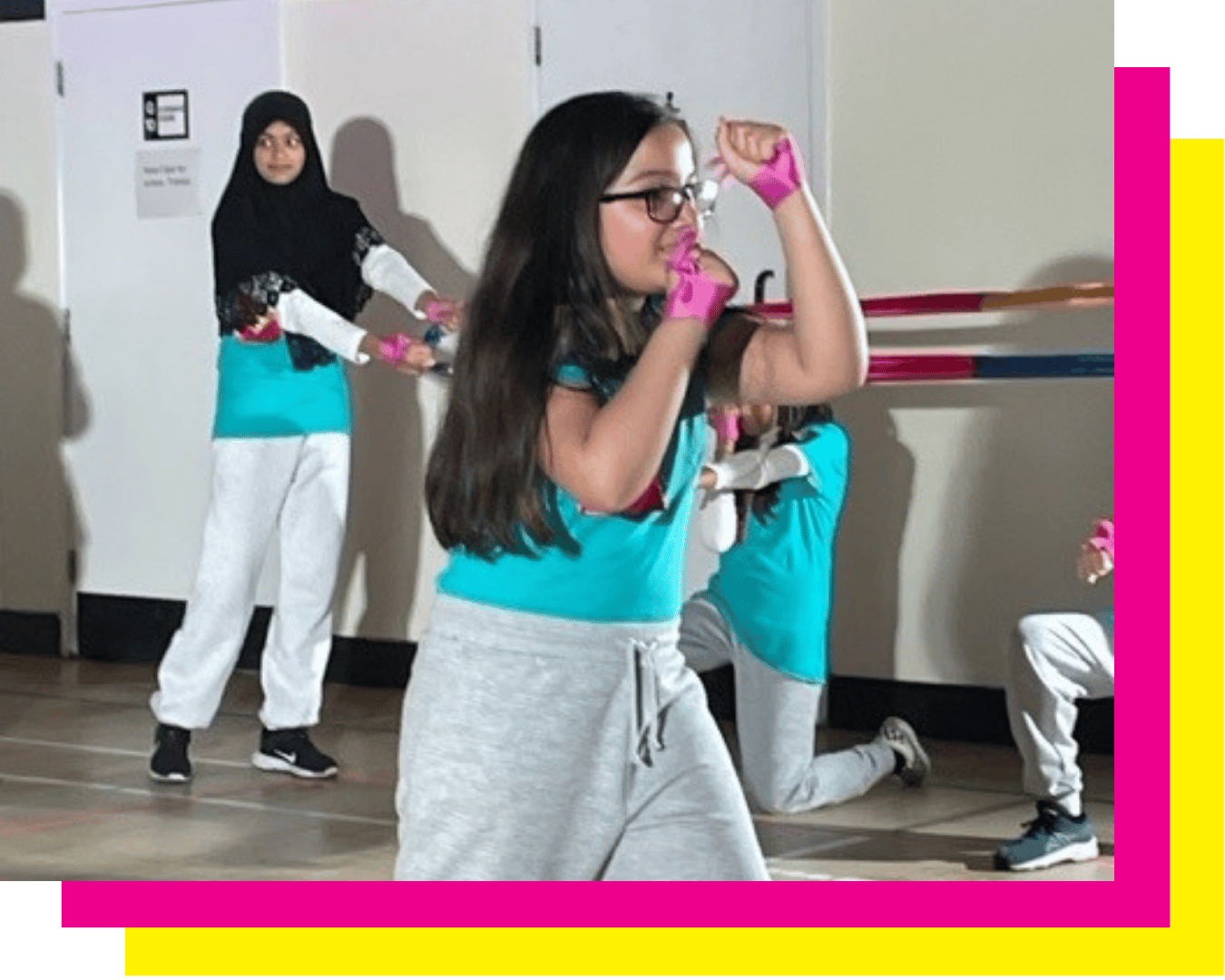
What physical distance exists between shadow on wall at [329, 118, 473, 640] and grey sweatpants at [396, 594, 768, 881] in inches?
205

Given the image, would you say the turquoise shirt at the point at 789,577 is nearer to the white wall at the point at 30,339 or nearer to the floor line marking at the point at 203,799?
the floor line marking at the point at 203,799

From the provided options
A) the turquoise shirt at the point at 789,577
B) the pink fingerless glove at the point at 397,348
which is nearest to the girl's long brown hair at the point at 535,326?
the pink fingerless glove at the point at 397,348

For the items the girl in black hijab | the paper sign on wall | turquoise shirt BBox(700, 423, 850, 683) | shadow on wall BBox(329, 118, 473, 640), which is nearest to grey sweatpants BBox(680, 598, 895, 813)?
turquoise shirt BBox(700, 423, 850, 683)

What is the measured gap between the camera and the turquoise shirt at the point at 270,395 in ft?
22.1

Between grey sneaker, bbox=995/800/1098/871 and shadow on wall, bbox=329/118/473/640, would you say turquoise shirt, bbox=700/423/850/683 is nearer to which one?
grey sneaker, bbox=995/800/1098/871

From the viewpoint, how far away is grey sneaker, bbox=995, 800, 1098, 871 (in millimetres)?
5691

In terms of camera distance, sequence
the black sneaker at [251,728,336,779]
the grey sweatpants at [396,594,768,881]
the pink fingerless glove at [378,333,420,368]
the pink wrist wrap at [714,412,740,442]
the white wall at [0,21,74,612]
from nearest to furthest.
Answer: the grey sweatpants at [396,594,768,881] < the pink fingerless glove at [378,333,420,368] < the pink wrist wrap at [714,412,740,442] < the black sneaker at [251,728,336,779] < the white wall at [0,21,74,612]

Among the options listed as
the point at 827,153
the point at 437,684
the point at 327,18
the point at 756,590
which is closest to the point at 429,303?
the point at 756,590

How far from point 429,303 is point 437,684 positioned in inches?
124

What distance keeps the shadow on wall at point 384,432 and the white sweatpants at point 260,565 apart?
1.60 metres

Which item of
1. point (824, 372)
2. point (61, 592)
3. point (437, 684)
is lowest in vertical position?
point (61, 592)

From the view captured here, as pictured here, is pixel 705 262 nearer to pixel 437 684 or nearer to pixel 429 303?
pixel 437 684

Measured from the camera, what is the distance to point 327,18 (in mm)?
8492

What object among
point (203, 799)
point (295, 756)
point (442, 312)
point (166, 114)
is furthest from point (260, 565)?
point (166, 114)
